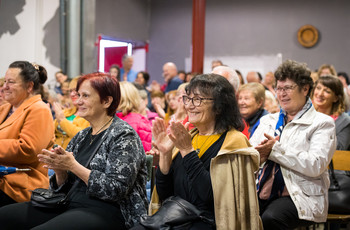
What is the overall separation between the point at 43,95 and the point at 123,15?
916cm

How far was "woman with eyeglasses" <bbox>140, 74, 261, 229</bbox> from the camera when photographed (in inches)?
88.4

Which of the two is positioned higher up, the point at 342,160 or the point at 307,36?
the point at 307,36

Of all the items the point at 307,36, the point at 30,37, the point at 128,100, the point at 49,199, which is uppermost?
the point at 307,36

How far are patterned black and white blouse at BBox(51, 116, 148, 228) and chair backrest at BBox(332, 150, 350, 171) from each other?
66.4 inches

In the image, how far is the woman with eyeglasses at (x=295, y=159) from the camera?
2777 mm

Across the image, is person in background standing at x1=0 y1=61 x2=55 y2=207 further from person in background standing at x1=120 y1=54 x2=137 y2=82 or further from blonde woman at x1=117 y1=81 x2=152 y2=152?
person in background standing at x1=120 y1=54 x2=137 y2=82

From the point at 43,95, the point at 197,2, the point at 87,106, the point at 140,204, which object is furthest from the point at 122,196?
the point at 197,2

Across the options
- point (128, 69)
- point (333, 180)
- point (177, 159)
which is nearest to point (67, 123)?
point (177, 159)

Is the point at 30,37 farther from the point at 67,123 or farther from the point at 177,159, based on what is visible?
the point at 177,159

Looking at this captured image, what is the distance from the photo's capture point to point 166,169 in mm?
2418

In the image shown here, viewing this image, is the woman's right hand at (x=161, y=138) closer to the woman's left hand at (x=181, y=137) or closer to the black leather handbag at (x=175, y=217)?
the woman's left hand at (x=181, y=137)

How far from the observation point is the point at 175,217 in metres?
2.20

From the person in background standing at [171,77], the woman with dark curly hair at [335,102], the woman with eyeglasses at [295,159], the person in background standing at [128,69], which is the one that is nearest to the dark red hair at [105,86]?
the woman with eyeglasses at [295,159]

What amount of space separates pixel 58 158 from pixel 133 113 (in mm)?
1919
